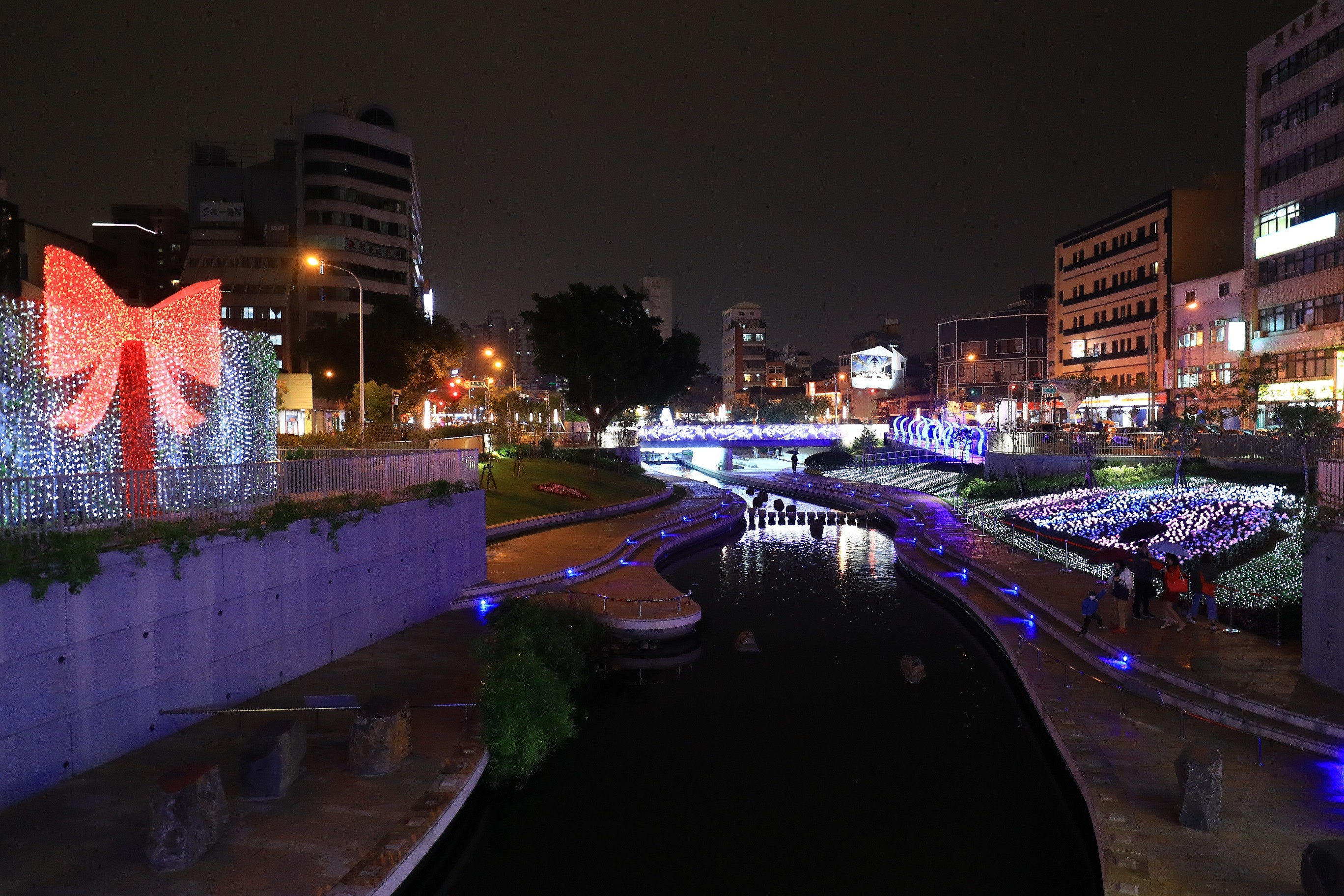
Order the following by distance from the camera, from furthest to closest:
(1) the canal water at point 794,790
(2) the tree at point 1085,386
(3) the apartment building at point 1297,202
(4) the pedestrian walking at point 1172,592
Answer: (2) the tree at point 1085,386 < (3) the apartment building at point 1297,202 < (4) the pedestrian walking at point 1172,592 < (1) the canal water at point 794,790

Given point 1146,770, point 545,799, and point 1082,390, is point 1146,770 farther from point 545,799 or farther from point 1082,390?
point 1082,390

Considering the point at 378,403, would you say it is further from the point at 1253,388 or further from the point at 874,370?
the point at 874,370

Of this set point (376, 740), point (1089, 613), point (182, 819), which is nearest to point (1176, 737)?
point (1089, 613)

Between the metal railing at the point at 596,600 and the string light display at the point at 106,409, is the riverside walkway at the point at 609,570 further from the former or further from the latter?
the string light display at the point at 106,409

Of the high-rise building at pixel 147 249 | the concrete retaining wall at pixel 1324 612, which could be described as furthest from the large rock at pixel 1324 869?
the high-rise building at pixel 147 249

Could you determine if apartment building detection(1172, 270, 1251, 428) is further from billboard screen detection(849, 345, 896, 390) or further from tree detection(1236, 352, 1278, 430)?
billboard screen detection(849, 345, 896, 390)

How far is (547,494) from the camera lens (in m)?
41.0

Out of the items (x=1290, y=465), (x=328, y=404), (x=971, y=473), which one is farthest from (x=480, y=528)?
(x=328, y=404)

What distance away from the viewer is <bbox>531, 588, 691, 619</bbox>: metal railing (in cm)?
2114

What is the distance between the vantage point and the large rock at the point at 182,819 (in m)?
8.80

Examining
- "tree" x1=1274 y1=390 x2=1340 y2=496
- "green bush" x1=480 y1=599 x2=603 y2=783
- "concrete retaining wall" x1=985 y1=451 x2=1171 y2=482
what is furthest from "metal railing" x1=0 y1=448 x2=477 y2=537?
"concrete retaining wall" x1=985 y1=451 x2=1171 y2=482

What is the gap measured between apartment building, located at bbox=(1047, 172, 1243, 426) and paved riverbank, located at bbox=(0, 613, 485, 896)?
59814mm

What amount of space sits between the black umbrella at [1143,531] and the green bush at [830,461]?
52862mm

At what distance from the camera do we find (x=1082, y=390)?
60.7 m
